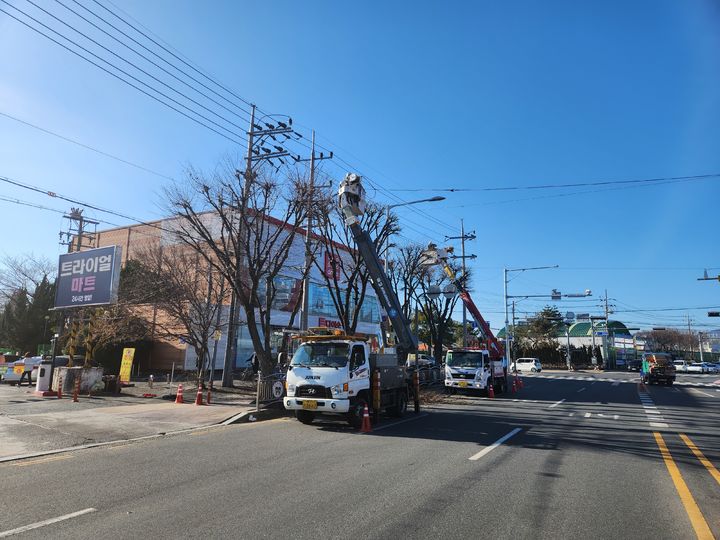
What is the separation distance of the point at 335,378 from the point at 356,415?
49.8 inches

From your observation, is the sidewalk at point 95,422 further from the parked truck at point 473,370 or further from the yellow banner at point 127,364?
the parked truck at point 473,370

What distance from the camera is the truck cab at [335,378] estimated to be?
12086mm

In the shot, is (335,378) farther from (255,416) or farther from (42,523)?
(42,523)

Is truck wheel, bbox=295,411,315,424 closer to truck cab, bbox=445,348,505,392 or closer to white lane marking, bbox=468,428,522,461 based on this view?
white lane marking, bbox=468,428,522,461

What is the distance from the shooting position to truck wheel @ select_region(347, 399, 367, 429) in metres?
A: 12.5

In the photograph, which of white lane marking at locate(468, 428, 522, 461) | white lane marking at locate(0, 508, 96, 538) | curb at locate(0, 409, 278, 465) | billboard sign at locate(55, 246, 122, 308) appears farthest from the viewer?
billboard sign at locate(55, 246, 122, 308)

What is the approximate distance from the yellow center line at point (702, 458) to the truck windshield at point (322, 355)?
25.6ft

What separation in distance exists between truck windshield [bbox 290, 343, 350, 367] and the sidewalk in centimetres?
294

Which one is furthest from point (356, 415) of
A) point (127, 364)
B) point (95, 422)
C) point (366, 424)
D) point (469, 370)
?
point (127, 364)

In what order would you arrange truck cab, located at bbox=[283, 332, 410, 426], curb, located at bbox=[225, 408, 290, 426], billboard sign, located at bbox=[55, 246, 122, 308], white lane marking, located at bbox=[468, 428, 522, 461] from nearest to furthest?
white lane marking, located at bbox=[468, 428, 522, 461] < truck cab, located at bbox=[283, 332, 410, 426] < curb, located at bbox=[225, 408, 290, 426] < billboard sign, located at bbox=[55, 246, 122, 308]

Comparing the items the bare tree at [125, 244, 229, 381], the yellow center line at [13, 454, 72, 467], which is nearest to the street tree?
the bare tree at [125, 244, 229, 381]

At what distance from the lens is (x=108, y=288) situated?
1966 cm

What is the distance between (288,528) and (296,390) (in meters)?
7.46

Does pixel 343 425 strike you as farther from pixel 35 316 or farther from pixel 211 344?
pixel 35 316
